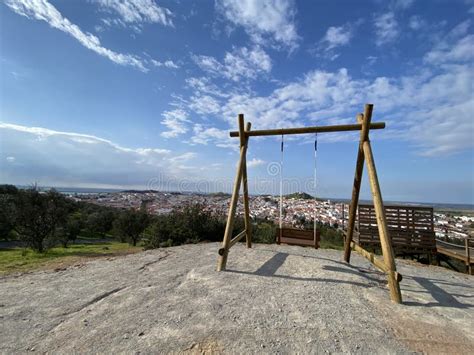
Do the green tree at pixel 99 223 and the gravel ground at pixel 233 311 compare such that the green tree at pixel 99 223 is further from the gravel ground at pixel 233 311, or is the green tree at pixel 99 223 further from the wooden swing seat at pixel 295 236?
the wooden swing seat at pixel 295 236

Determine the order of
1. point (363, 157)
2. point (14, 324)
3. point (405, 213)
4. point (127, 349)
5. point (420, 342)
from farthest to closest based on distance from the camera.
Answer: point (405, 213)
point (363, 157)
point (14, 324)
point (420, 342)
point (127, 349)

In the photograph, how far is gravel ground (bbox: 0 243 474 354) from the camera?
305cm

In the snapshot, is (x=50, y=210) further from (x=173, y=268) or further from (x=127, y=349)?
(x=127, y=349)

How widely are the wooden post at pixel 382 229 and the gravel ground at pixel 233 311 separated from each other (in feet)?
0.81

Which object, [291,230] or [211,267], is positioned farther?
[291,230]

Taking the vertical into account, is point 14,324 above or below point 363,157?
below

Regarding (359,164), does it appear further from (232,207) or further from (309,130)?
(232,207)

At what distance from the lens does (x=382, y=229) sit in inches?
189

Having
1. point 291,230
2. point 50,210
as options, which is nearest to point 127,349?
point 291,230

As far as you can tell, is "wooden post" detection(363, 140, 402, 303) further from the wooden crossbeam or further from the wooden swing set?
the wooden crossbeam

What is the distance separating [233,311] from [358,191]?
13.7 ft

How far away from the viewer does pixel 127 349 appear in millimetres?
2912

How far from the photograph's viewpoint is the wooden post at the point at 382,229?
4.36 m

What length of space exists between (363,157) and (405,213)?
474 cm
